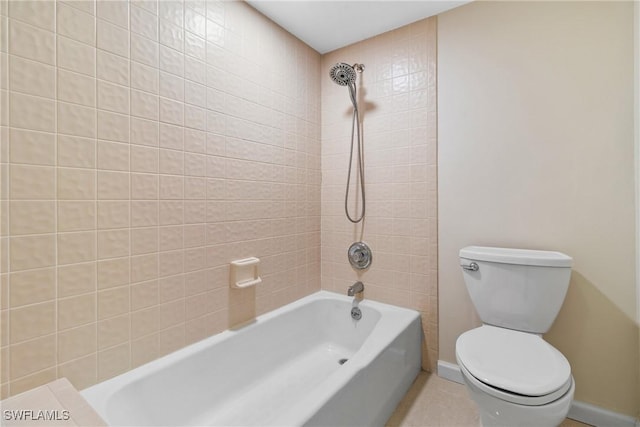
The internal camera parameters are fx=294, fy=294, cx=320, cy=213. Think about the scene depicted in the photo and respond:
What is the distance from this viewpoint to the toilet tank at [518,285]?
4.45 feet

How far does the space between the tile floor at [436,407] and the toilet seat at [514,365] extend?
18.2 inches

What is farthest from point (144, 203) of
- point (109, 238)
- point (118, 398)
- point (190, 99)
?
point (118, 398)

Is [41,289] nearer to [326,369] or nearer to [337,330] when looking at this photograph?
[326,369]

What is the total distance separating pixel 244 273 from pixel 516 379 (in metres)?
1.29

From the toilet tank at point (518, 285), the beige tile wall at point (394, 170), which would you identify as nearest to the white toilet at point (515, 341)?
the toilet tank at point (518, 285)

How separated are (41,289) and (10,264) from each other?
120 millimetres

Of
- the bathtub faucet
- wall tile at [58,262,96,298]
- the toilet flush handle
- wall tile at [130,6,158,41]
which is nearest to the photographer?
wall tile at [58,262,96,298]

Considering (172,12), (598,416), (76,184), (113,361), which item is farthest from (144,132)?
(598,416)

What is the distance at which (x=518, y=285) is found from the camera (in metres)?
1.42

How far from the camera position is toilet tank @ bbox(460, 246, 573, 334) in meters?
1.36

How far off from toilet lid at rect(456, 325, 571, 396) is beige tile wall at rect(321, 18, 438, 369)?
0.53m

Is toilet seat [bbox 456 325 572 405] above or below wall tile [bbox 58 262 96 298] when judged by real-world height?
below

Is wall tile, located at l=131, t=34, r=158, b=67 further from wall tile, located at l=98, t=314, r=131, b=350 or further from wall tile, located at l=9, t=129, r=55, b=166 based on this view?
wall tile, located at l=98, t=314, r=131, b=350

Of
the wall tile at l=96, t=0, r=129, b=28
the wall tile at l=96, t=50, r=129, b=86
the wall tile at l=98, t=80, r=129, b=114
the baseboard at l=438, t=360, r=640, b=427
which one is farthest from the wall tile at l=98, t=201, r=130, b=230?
the baseboard at l=438, t=360, r=640, b=427
